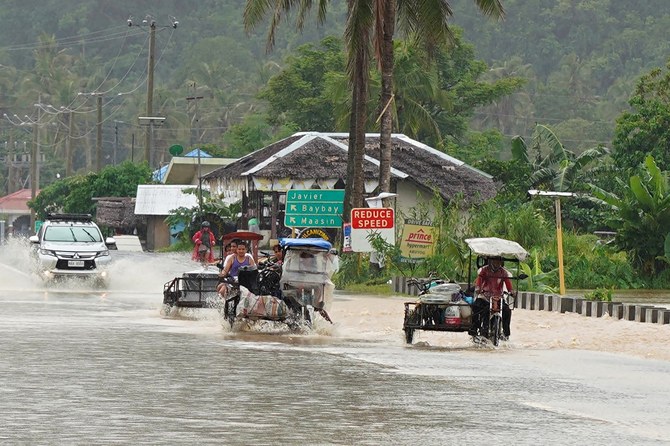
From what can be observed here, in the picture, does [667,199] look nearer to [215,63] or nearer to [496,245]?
[496,245]

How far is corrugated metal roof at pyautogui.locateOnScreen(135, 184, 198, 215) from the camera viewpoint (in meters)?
81.9

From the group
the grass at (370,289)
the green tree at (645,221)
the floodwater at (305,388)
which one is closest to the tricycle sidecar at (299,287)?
the floodwater at (305,388)

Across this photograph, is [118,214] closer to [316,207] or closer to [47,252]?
[316,207]

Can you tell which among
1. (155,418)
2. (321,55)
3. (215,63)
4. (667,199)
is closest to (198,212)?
(321,55)

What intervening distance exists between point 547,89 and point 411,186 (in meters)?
72.0

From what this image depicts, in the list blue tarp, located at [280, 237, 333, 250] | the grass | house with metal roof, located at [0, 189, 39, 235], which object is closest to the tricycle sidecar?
blue tarp, located at [280, 237, 333, 250]

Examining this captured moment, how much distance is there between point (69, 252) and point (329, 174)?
2081 cm

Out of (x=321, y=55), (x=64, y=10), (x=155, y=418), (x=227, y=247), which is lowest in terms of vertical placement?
(x=155, y=418)

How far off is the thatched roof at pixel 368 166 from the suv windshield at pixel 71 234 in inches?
725

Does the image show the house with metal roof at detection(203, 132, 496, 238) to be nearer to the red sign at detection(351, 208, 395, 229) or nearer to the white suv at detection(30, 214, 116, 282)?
the red sign at detection(351, 208, 395, 229)

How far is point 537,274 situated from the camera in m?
37.3

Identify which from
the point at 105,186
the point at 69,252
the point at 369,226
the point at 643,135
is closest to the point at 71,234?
the point at 69,252

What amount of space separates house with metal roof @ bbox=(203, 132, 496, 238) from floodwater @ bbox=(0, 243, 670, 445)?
30.5 metres

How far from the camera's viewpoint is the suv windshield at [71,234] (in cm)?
3969
